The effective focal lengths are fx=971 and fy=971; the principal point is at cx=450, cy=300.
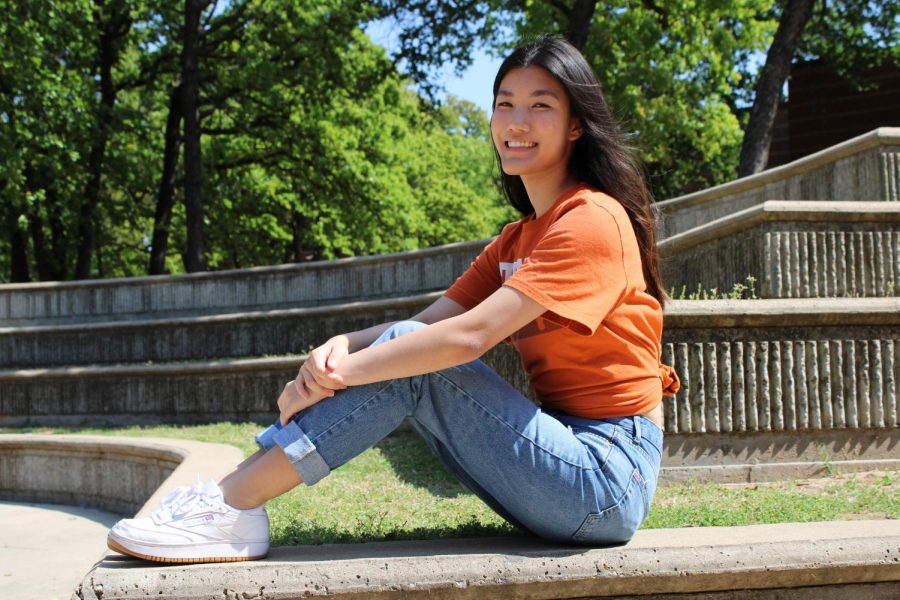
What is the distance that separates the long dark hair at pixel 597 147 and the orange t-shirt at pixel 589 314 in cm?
10

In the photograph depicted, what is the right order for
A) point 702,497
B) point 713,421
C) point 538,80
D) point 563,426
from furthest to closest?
1. point 713,421
2. point 702,497
3. point 538,80
4. point 563,426

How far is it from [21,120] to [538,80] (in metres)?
18.6

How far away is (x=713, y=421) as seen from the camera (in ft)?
18.3

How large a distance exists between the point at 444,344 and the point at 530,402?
0.33 meters

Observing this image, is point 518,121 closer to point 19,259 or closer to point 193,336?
point 193,336

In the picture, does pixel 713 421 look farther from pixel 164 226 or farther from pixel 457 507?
pixel 164 226

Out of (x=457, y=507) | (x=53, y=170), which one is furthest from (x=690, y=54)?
(x=457, y=507)

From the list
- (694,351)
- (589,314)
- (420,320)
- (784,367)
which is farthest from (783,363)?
(589,314)

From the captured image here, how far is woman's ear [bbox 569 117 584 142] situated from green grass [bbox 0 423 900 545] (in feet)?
4.32

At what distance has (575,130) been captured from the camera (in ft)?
10.3

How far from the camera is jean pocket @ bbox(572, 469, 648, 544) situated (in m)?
2.78

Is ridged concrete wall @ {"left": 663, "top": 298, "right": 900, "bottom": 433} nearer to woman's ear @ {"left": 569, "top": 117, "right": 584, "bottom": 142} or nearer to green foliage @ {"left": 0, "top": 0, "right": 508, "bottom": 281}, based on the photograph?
woman's ear @ {"left": 569, "top": 117, "right": 584, "bottom": 142}

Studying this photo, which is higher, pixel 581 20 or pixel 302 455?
pixel 581 20

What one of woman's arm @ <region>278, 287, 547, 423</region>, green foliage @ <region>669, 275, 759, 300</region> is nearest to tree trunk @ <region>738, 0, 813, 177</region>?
green foliage @ <region>669, 275, 759, 300</region>
